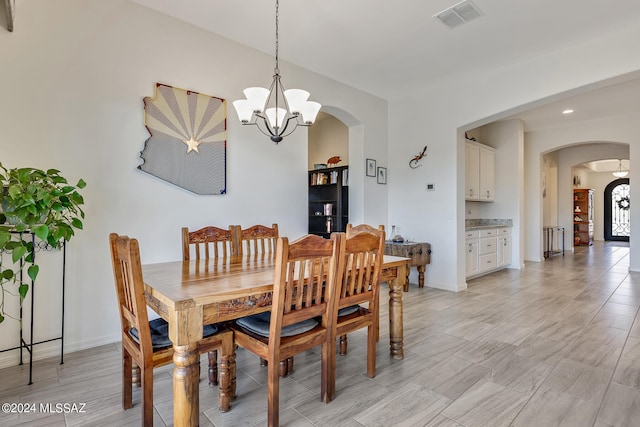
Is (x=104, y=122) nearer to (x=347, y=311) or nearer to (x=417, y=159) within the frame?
(x=347, y=311)

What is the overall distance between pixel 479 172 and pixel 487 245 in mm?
1329

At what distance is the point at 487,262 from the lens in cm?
543

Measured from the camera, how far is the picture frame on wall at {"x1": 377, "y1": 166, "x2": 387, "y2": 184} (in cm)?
508

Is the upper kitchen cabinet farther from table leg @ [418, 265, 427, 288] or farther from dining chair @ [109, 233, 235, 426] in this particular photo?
dining chair @ [109, 233, 235, 426]

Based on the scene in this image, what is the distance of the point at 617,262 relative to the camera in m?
6.94

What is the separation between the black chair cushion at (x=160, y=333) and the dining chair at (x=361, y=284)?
737 millimetres

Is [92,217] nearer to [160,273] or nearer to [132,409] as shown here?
[160,273]

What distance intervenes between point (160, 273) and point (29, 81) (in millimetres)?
1843

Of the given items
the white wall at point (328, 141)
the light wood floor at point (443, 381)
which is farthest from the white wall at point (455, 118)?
the light wood floor at point (443, 381)

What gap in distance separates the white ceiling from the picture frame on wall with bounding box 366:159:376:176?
46.8 inches

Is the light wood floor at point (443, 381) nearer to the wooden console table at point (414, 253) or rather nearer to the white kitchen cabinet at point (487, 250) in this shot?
the wooden console table at point (414, 253)

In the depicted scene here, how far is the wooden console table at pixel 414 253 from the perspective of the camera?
4.47 meters

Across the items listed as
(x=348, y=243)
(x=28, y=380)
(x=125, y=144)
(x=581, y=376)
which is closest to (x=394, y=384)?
(x=348, y=243)

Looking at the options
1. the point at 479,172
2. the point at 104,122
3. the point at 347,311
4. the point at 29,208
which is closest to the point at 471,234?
the point at 479,172
